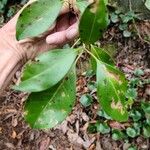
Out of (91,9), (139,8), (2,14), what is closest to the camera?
(91,9)

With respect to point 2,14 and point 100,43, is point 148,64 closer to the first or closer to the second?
point 100,43

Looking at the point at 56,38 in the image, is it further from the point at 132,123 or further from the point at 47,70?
the point at 132,123

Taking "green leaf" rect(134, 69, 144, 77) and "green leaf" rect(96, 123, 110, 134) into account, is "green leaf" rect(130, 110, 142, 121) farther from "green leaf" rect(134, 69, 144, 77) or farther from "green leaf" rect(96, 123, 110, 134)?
"green leaf" rect(134, 69, 144, 77)

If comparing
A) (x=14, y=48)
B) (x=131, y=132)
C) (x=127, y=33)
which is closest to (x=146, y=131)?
(x=131, y=132)

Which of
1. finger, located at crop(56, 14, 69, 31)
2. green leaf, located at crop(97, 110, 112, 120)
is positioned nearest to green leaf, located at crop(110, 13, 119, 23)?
green leaf, located at crop(97, 110, 112, 120)

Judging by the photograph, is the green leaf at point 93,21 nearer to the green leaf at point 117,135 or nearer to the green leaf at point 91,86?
the green leaf at point 117,135

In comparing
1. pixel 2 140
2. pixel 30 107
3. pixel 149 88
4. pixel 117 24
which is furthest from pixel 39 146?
pixel 30 107
